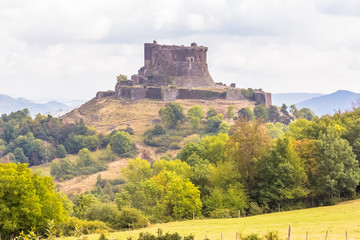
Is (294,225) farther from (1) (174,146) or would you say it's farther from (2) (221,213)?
(1) (174,146)

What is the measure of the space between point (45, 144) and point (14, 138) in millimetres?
11241

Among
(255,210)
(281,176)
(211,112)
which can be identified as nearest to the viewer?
(255,210)

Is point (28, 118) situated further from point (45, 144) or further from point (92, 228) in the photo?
point (92, 228)

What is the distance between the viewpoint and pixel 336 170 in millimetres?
47531

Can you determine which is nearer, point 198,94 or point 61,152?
point 61,152

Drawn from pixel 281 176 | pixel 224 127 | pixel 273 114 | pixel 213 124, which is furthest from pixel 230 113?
pixel 281 176

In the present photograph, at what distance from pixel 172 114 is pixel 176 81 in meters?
17.6

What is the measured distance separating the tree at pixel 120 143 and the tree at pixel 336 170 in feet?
197

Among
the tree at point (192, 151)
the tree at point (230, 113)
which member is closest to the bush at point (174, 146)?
the tree at point (230, 113)

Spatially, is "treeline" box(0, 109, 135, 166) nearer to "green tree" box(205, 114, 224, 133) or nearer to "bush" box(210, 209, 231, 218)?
"green tree" box(205, 114, 224, 133)

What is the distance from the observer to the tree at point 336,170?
153ft

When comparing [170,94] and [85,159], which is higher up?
[170,94]

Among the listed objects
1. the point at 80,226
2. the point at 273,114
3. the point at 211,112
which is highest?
the point at 211,112

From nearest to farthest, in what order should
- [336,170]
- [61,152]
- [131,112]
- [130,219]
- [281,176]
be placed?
[130,219]
[281,176]
[336,170]
[61,152]
[131,112]
